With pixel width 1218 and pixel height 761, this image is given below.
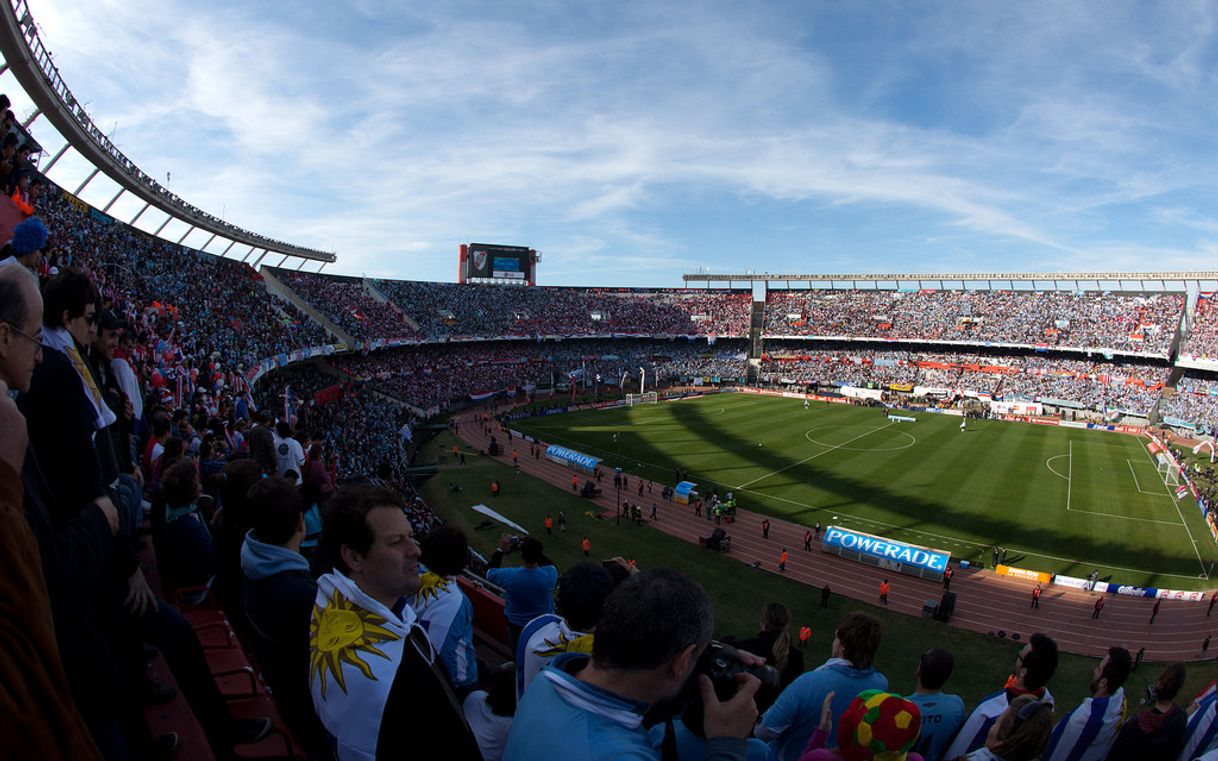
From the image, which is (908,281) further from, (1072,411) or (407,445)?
(407,445)

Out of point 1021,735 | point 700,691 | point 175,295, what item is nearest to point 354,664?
point 700,691

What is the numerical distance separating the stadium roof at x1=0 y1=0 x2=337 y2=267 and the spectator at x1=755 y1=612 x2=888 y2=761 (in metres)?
24.5

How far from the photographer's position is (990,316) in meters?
75.7

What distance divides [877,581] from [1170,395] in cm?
5494

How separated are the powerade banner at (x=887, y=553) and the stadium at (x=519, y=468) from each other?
14cm

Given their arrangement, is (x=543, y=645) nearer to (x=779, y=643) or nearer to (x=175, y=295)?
(x=779, y=643)

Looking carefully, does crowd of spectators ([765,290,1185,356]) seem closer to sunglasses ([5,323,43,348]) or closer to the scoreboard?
the scoreboard

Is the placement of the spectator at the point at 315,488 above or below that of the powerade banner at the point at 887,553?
below

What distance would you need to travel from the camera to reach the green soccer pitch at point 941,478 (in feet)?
88.0

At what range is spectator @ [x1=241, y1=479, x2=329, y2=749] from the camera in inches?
142

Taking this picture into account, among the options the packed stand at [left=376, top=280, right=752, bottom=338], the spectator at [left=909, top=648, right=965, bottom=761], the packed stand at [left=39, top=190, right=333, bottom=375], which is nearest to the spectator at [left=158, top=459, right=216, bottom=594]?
the spectator at [left=909, top=648, right=965, bottom=761]

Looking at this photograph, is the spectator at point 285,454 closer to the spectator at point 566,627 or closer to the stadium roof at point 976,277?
the spectator at point 566,627

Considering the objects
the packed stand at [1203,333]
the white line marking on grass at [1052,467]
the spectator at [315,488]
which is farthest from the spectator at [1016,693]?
the packed stand at [1203,333]

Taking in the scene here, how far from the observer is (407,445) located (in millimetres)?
39438
